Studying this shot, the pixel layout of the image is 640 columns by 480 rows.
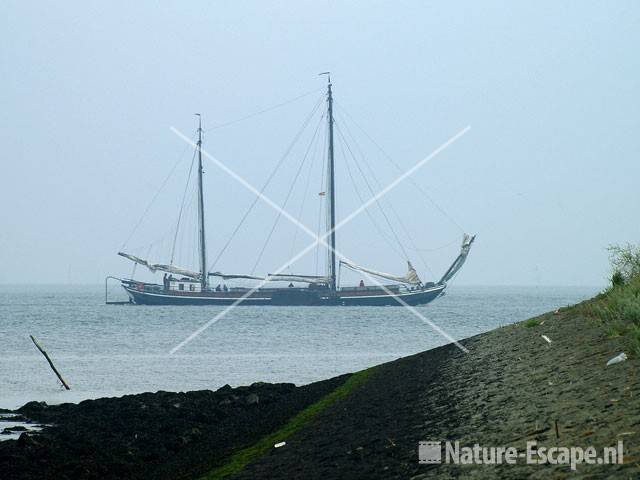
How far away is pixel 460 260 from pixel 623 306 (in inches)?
3797

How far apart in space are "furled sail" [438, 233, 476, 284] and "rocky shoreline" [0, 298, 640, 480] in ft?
282

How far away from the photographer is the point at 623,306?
16141mm

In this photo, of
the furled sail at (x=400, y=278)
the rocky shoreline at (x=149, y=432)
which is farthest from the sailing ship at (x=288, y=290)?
the rocky shoreline at (x=149, y=432)

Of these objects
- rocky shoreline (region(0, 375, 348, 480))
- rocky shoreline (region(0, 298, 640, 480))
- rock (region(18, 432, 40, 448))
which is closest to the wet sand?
rocky shoreline (region(0, 298, 640, 480))

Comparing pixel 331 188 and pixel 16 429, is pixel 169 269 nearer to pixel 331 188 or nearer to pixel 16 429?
pixel 331 188

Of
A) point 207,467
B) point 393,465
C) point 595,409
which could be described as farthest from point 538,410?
point 207,467

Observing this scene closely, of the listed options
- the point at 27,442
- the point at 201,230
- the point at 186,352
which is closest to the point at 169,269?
the point at 201,230

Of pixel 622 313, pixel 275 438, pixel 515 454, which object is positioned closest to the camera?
pixel 515 454

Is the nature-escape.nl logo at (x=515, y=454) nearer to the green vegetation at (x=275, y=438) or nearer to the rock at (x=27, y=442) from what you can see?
the green vegetation at (x=275, y=438)

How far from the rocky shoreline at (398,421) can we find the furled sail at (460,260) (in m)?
86.0

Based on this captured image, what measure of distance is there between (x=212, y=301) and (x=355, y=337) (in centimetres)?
5522

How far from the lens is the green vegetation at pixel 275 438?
13.1 m

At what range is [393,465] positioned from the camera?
1102 centimetres

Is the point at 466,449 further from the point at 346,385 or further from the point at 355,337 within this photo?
the point at 355,337
